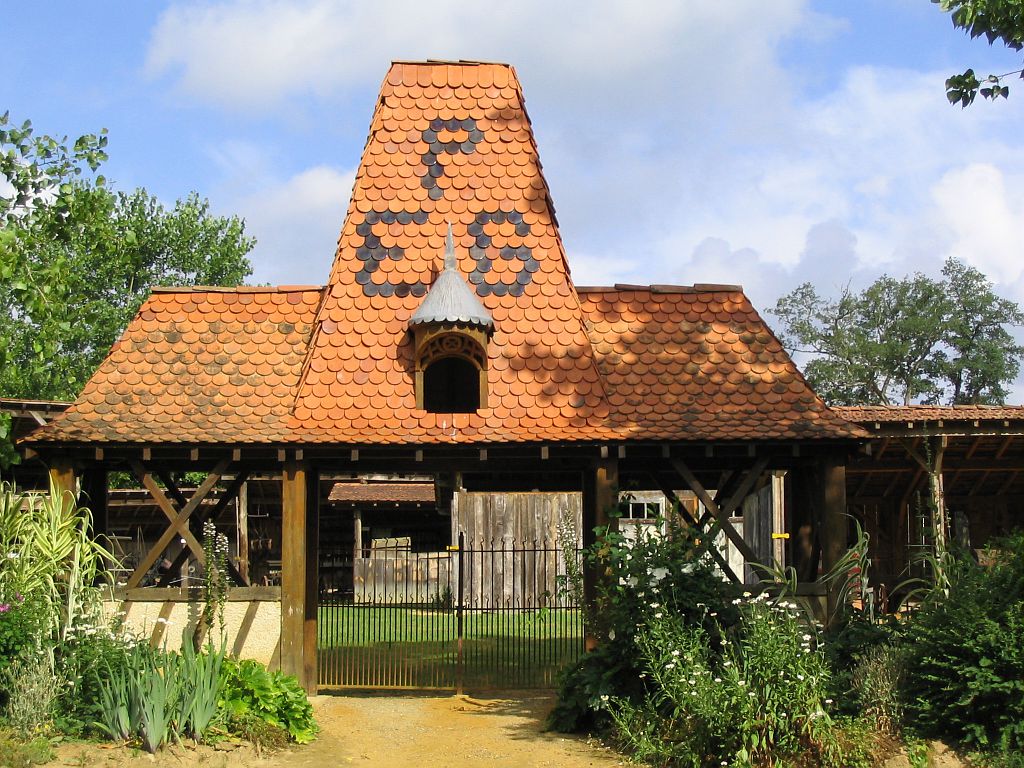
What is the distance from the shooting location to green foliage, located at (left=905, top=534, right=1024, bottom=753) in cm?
949

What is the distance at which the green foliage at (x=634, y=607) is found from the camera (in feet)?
37.0

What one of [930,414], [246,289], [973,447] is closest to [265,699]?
[246,289]

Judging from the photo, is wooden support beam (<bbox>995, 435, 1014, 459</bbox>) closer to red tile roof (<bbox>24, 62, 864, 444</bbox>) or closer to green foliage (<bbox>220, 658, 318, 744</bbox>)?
red tile roof (<bbox>24, 62, 864, 444</bbox>)

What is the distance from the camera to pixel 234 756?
10508 millimetres

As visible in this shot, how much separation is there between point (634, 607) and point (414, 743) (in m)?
2.44

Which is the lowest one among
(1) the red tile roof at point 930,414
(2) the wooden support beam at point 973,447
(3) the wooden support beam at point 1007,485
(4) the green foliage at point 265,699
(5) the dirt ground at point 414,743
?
(5) the dirt ground at point 414,743

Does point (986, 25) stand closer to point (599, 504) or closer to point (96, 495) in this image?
point (599, 504)

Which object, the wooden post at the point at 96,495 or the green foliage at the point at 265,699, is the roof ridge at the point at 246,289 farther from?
the green foliage at the point at 265,699

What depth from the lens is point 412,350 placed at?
1431 cm

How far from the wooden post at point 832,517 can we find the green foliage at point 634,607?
1780 millimetres

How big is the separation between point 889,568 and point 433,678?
12.2 metres

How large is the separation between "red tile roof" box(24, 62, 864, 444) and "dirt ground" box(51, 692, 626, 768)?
2.88 meters

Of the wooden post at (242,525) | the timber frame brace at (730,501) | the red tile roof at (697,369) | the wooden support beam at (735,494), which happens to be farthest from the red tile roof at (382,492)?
the wooden support beam at (735,494)

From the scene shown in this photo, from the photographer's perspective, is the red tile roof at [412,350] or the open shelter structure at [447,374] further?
the red tile roof at [412,350]
